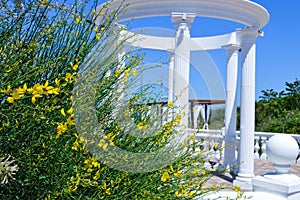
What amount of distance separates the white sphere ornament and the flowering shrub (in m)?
0.99

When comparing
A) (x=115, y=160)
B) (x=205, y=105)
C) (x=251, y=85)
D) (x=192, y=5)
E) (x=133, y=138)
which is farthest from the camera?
(x=205, y=105)

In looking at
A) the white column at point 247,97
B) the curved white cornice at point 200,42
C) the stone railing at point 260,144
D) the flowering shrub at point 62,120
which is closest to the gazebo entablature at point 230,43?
the white column at point 247,97

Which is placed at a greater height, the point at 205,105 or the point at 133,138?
the point at 205,105

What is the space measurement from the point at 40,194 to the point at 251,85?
18.2ft

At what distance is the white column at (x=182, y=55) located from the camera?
19.1 feet

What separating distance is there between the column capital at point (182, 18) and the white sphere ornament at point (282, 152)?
3.26m

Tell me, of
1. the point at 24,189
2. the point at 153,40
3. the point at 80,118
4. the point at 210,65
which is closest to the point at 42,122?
the point at 80,118

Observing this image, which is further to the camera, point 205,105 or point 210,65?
point 205,105

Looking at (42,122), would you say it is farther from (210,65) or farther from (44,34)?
(210,65)

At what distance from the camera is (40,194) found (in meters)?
1.80

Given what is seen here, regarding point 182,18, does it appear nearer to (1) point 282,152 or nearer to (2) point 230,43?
(2) point 230,43

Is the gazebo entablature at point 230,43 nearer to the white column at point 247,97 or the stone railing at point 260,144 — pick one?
the white column at point 247,97

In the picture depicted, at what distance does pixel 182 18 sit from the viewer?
18.9ft

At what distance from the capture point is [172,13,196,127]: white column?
229 inches
